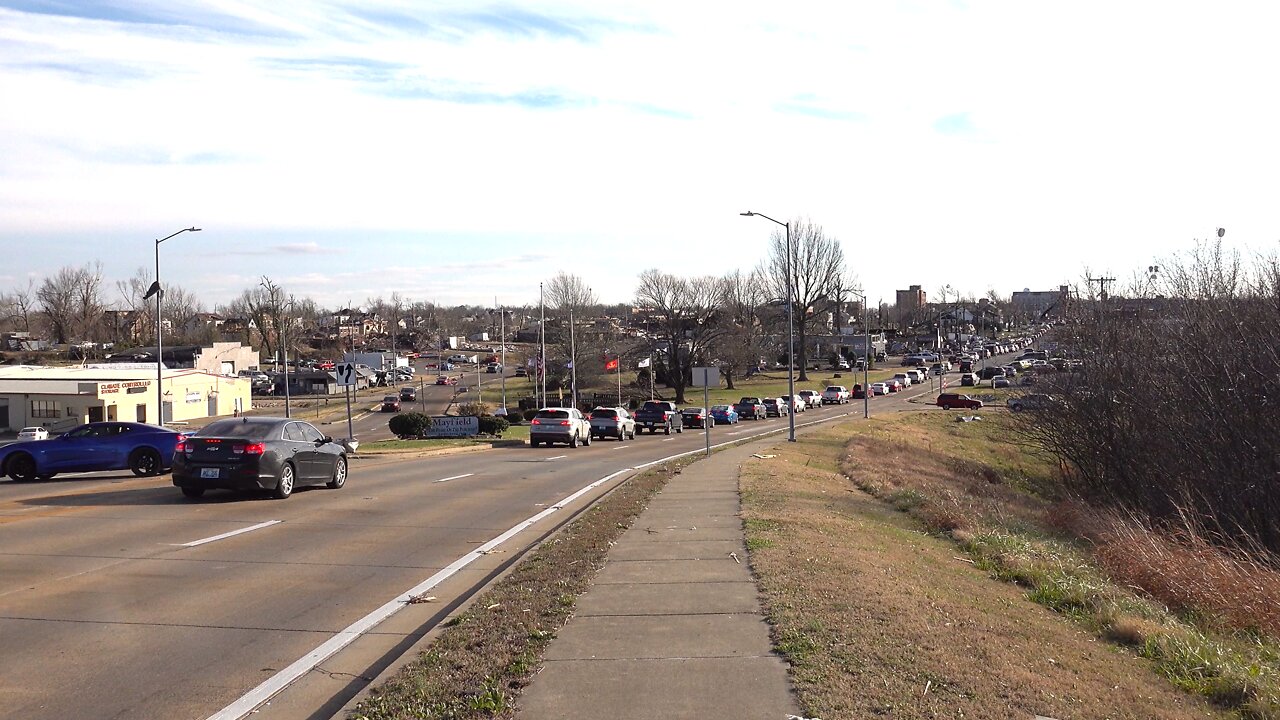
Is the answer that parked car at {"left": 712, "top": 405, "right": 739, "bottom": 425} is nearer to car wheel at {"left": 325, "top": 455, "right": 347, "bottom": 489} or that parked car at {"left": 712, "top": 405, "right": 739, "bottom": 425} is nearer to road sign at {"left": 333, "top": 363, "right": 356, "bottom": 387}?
road sign at {"left": 333, "top": 363, "right": 356, "bottom": 387}

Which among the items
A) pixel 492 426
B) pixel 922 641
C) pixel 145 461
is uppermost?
pixel 922 641

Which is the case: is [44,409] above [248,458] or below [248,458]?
below

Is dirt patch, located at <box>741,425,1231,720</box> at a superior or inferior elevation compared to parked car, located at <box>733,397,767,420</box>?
superior

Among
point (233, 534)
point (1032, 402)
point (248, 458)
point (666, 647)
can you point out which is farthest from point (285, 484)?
point (1032, 402)

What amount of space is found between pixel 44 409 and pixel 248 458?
2263 inches

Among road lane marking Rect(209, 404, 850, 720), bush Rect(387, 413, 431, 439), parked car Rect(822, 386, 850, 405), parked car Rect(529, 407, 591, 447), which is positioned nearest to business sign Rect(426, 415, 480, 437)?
bush Rect(387, 413, 431, 439)

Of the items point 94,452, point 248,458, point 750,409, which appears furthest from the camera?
point 750,409

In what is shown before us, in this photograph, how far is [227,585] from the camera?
1012 centimetres

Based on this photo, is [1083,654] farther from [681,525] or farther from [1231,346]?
[1231,346]

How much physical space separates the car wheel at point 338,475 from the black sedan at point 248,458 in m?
0.86

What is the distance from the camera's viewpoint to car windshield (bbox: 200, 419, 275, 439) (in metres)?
17.2

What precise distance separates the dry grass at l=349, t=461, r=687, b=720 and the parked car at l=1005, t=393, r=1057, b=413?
28.6m

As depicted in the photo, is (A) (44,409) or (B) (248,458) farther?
(A) (44,409)

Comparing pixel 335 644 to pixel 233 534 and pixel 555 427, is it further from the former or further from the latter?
pixel 555 427
